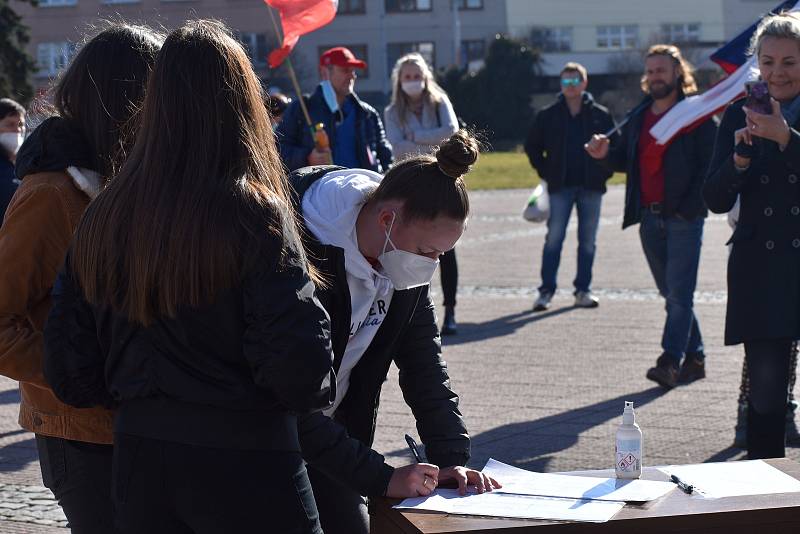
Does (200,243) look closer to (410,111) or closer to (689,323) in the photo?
(689,323)

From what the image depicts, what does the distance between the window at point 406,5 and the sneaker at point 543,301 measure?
6154 centimetres

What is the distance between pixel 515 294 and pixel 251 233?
9.57 meters

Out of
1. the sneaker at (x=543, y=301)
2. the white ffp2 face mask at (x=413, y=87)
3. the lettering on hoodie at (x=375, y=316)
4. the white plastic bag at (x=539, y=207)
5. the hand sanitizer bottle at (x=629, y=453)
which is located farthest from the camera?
the white plastic bag at (x=539, y=207)

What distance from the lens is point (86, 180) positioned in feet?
10.4

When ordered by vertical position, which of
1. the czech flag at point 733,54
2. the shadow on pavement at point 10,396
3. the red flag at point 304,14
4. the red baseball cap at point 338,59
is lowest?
the shadow on pavement at point 10,396

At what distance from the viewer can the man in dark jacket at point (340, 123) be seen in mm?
8969

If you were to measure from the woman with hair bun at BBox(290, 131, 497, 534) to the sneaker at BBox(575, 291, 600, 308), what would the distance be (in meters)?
7.58

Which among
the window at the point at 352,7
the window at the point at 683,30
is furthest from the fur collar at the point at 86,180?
the window at the point at 683,30

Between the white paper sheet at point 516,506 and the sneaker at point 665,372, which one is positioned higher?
the white paper sheet at point 516,506

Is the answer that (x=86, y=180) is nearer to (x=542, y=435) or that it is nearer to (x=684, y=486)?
(x=684, y=486)

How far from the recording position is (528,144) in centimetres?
1152

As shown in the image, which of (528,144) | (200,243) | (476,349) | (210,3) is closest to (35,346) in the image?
(200,243)

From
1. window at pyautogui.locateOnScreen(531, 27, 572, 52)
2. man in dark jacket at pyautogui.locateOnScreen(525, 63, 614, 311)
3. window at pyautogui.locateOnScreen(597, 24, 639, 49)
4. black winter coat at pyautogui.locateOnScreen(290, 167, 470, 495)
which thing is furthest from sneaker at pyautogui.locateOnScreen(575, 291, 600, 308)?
window at pyautogui.locateOnScreen(597, 24, 639, 49)

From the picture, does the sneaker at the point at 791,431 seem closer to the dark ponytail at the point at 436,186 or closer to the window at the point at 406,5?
the dark ponytail at the point at 436,186
